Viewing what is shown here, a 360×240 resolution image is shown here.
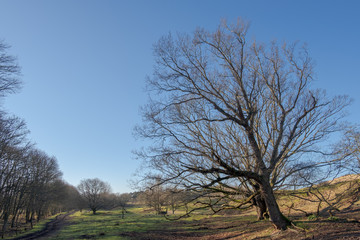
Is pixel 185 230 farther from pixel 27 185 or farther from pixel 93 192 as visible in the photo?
pixel 93 192

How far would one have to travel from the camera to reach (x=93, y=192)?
8075cm

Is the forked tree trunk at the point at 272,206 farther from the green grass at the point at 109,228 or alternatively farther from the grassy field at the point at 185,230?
the green grass at the point at 109,228

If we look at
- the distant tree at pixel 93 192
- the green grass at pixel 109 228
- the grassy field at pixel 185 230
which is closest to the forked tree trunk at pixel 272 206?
the grassy field at pixel 185 230

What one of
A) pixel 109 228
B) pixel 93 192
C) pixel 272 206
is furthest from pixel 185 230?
pixel 93 192

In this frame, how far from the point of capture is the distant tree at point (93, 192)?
259 feet

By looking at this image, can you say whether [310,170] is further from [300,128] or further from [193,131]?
[193,131]

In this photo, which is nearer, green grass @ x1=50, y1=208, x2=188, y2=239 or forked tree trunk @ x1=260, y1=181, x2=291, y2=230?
forked tree trunk @ x1=260, y1=181, x2=291, y2=230

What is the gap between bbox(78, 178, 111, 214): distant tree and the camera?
78938 mm

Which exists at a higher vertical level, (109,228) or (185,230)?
(185,230)

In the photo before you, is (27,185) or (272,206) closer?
(272,206)

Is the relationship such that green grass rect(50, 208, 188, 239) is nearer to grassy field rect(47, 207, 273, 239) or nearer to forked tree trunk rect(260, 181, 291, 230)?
grassy field rect(47, 207, 273, 239)

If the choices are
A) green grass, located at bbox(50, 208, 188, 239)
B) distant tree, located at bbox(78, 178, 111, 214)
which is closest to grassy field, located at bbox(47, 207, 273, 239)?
green grass, located at bbox(50, 208, 188, 239)

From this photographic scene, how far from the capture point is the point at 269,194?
9906 millimetres

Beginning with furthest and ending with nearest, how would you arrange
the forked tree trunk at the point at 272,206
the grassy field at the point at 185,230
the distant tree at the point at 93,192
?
the distant tree at the point at 93,192, the grassy field at the point at 185,230, the forked tree trunk at the point at 272,206
